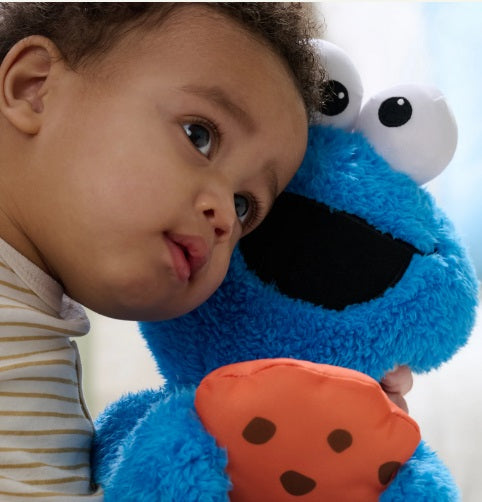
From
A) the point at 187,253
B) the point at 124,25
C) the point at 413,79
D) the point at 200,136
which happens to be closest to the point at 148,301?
the point at 187,253

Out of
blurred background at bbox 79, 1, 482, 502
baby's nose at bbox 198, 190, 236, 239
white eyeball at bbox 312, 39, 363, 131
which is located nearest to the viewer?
baby's nose at bbox 198, 190, 236, 239

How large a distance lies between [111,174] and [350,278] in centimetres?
26

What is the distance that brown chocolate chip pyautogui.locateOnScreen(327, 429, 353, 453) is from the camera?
21.1 inches

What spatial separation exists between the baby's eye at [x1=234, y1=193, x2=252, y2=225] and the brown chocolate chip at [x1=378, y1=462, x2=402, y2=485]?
29 centimetres

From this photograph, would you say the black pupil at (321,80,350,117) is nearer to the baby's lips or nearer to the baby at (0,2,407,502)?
the baby at (0,2,407,502)

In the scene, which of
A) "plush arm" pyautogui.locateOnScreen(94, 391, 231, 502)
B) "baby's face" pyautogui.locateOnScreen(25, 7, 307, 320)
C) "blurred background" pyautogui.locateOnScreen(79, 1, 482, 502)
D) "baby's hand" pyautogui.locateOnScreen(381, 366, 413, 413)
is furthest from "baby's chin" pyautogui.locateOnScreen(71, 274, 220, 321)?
"blurred background" pyautogui.locateOnScreen(79, 1, 482, 502)

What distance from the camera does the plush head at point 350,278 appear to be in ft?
2.31

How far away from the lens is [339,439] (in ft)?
1.76

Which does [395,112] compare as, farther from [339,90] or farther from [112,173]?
[112,173]

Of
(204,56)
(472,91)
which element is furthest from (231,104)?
(472,91)

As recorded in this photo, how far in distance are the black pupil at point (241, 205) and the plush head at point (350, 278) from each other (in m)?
0.03

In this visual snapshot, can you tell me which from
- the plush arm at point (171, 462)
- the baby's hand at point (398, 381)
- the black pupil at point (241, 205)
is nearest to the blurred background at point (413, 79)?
the baby's hand at point (398, 381)

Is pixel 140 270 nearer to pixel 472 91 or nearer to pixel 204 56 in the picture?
pixel 204 56

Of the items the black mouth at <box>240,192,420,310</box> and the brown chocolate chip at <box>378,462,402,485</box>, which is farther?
the black mouth at <box>240,192,420,310</box>
